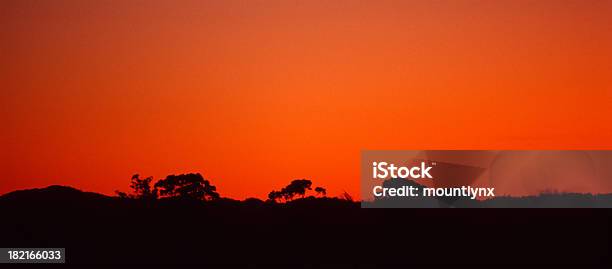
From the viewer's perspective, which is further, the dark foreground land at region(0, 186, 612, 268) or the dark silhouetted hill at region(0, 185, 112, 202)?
the dark silhouetted hill at region(0, 185, 112, 202)

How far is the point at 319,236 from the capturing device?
61.6 metres

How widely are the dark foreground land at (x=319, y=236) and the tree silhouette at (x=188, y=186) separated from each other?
532cm

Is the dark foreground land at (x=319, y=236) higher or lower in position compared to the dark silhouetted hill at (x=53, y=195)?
lower

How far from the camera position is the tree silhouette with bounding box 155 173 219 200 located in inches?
3000

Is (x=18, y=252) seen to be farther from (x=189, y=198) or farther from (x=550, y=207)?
(x=550, y=207)

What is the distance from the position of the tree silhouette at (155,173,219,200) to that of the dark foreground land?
532 centimetres

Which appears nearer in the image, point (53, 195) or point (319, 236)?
point (319, 236)

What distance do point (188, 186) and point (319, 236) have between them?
17769 mm

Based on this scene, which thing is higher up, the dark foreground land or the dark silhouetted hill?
the dark silhouetted hill

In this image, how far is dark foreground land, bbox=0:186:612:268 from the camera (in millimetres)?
57938

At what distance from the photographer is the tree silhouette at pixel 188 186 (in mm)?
76188

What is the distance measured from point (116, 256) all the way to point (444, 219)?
18641 millimetres

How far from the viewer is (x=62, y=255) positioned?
5959 centimetres

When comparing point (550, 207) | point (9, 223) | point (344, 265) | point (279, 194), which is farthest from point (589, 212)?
point (9, 223)
